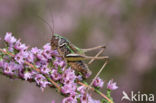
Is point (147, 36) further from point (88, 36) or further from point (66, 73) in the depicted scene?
point (66, 73)

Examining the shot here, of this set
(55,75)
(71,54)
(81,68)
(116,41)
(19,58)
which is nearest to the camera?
(19,58)

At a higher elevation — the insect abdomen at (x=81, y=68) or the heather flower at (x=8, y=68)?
the insect abdomen at (x=81, y=68)

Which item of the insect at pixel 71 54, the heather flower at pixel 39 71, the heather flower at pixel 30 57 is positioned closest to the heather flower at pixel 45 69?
the heather flower at pixel 39 71

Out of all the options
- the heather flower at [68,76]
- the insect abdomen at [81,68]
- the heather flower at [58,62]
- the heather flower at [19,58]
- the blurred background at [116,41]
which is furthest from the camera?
the blurred background at [116,41]

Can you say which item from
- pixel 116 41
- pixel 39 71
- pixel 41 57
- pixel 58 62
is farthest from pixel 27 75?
pixel 116 41

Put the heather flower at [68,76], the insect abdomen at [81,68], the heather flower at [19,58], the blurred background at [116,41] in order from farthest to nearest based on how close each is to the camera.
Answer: the blurred background at [116,41] < the insect abdomen at [81,68] < the heather flower at [68,76] < the heather flower at [19,58]

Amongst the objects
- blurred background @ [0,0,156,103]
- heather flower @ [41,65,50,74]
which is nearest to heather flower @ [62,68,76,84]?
heather flower @ [41,65,50,74]

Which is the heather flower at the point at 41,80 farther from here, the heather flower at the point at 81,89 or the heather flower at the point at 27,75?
the heather flower at the point at 81,89

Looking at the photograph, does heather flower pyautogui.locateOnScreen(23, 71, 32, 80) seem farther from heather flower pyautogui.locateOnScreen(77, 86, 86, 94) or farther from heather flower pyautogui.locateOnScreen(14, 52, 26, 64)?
heather flower pyautogui.locateOnScreen(77, 86, 86, 94)

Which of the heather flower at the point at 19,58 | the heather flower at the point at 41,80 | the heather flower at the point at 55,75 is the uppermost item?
the heather flower at the point at 19,58

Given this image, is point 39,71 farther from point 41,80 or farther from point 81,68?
point 81,68

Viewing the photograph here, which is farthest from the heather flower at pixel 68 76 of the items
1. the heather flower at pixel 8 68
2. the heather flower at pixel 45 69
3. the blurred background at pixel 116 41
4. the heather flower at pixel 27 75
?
the blurred background at pixel 116 41

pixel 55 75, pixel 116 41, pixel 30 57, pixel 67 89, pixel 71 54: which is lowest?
pixel 67 89

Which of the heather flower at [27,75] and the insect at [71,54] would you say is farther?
the insect at [71,54]
